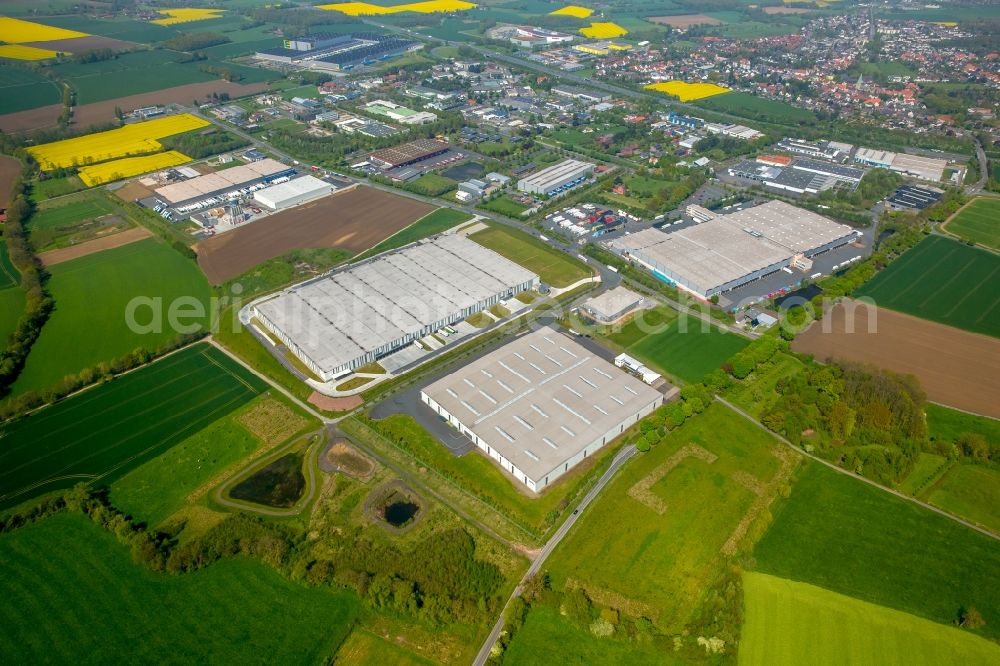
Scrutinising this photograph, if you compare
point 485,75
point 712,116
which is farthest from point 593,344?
point 485,75

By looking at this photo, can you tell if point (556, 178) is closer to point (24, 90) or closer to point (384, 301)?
point (384, 301)

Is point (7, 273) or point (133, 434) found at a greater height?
point (7, 273)

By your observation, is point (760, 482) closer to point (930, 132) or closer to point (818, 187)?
point (818, 187)

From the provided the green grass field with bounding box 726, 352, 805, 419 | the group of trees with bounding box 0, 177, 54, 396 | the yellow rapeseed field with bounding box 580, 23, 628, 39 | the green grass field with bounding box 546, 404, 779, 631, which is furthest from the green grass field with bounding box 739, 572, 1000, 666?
the yellow rapeseed field with bounding box 580, 23, 628, 39

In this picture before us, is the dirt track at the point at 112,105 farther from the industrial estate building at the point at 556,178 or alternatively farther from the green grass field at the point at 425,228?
the industrial estate building at the point at 556,178

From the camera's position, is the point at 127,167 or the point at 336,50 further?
the point at 336,50

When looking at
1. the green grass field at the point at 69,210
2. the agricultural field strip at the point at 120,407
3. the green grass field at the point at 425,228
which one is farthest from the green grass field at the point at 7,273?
the green grass field at the point at 425,228

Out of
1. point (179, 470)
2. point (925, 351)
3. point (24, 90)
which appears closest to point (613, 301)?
point (925, 351)
